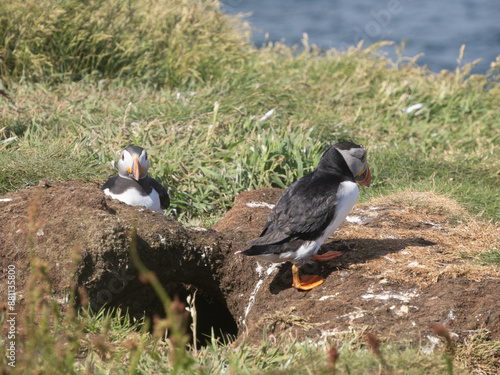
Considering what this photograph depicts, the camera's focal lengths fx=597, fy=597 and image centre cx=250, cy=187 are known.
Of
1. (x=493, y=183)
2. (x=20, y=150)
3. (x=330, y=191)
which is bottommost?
(x=493, y=183)

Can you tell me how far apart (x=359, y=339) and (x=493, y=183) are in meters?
3.82

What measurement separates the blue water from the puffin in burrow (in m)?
15.0

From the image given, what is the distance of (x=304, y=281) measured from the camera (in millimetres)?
3826

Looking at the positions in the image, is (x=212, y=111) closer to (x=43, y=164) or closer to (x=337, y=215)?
(x=43, y=164)

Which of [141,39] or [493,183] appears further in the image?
[141,39]

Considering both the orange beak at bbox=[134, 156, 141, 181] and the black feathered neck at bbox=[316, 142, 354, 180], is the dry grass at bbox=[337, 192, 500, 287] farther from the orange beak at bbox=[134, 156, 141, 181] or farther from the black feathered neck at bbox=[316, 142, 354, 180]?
the orange beak at bbox=[134, 156, 141, 181]

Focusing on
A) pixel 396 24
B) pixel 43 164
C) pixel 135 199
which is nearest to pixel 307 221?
pixel 135 199

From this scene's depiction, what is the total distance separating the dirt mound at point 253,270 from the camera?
3.37 metres

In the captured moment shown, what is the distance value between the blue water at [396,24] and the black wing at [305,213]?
15013 millimetres

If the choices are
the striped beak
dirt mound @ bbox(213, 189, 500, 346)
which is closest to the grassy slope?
the striped beak

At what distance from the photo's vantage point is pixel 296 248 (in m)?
3.71

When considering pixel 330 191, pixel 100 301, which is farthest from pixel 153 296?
pixel 330 191

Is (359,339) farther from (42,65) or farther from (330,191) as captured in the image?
(42,65)

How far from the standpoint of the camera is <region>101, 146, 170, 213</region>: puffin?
4598 mm
